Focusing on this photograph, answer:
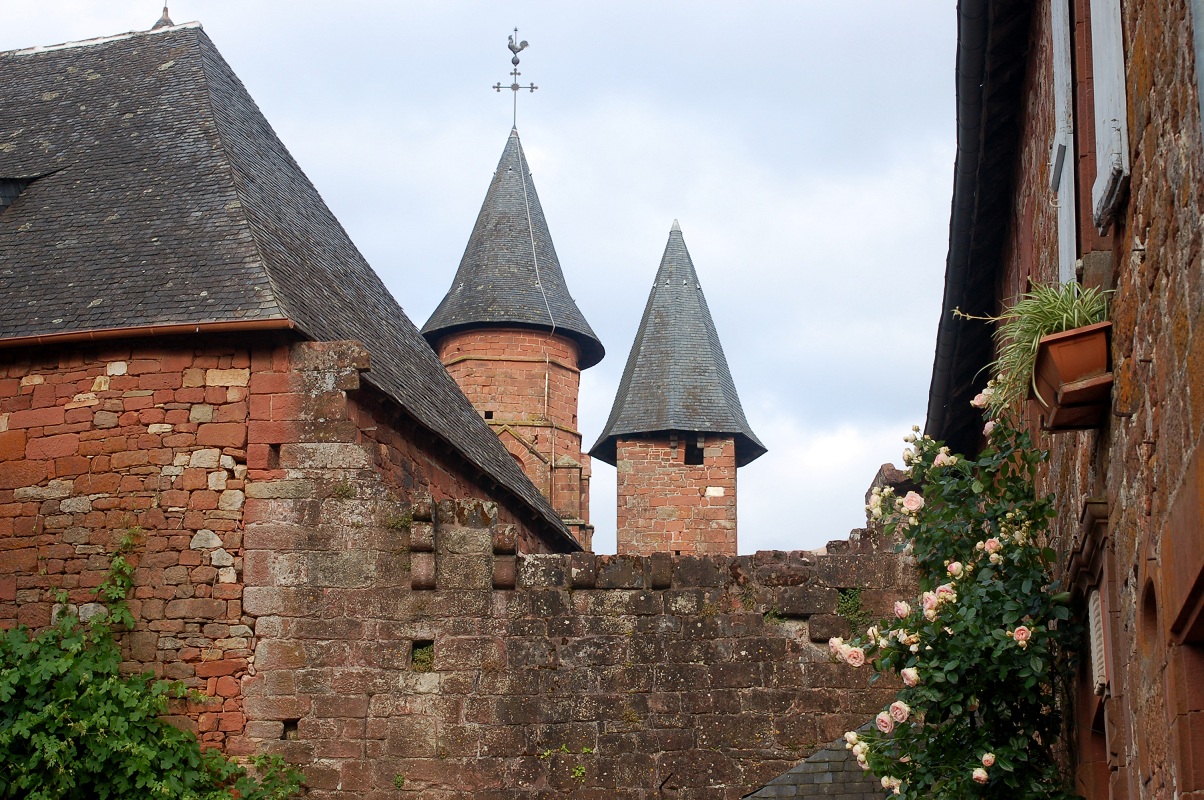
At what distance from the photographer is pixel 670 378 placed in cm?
2528

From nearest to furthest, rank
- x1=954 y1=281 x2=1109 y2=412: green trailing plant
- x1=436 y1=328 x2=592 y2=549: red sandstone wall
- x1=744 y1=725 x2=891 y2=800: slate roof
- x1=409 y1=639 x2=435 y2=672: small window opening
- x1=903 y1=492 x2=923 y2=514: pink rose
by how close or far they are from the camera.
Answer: x1=954 y1=281 x2=1109 y2=412: green trailing plant
x1=903 y1=492 x2=923 y2=514: pink rose
x1=744 y1=725 x2=891 y2=800: slate roof
x1=409 y1=639 x2=435 y2=672: small window opening
x1=436 y1=328 x2=592 y2=549: red sandstone wall

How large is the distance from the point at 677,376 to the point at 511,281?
3.29 m

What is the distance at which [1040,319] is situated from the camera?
4727 mm

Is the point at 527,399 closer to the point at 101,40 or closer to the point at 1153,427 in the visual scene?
the point at 101,40

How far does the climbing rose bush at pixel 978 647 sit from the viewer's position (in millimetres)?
5758

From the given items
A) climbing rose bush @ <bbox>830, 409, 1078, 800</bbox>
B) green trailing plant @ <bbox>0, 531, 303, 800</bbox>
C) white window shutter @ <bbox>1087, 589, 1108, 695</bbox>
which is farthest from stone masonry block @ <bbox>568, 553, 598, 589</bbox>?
white window shutter @ <bbox>1087, 589, 1108, 695</bbox>

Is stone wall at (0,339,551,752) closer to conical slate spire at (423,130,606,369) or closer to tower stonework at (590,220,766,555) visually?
tower stonework at (590,220,766,555)

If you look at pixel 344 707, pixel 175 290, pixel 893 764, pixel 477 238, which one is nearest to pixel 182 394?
pixel 175 290

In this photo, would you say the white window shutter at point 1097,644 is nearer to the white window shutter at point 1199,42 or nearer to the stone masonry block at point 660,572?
the white window shutter at point 1199,42

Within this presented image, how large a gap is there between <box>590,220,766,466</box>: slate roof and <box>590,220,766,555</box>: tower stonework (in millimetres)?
17

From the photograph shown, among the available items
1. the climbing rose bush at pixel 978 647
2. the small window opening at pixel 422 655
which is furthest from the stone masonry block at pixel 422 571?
the climbing rose bush at pixel 978 647

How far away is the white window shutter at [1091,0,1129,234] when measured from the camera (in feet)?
13.4

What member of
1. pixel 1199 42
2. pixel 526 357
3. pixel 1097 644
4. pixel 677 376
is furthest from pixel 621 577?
pixel 677 376

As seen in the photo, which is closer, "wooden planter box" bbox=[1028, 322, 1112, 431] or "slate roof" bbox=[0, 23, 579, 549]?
"wooden planter box" bbox=[1028, 322, 1112, 431]
